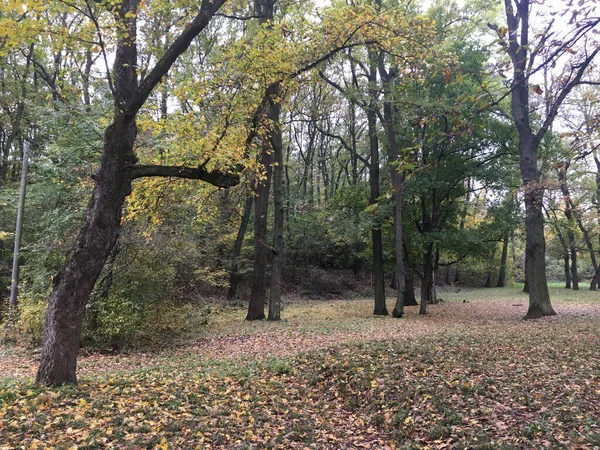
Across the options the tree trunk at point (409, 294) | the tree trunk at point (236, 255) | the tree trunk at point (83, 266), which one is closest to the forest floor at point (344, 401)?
the tree trunk at point (83, 266)

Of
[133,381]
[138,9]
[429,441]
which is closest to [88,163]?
[138,9]

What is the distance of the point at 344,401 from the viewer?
5609 millimetres

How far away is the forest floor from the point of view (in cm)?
404

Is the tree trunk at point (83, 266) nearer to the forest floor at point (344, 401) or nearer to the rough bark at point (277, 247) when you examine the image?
the forest floor at point (344, 401)

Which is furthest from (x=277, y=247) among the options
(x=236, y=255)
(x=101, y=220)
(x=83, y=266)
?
(x=83, y=266)

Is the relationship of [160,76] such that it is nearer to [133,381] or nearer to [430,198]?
[133,381]

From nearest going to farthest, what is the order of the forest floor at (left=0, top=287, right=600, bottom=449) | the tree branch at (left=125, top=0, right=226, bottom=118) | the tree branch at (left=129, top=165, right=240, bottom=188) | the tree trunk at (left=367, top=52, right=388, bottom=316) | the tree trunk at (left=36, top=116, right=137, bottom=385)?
the forest floor at (left=0, top=287, right=600, bottom=449)
the tree trunk at (left=36, top=116, right=137, bottom=385)
the tree branch at (left=125, top=0, right=226, bottom=118)
the tree branch at (left=129, top=165, right=240, bottom=188)
the tree trunk at (left=367, top=52, right=388, bottom=316)

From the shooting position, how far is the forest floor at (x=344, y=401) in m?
4.04

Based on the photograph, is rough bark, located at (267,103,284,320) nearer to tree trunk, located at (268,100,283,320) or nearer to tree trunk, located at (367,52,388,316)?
tree trunk, located at (268,100,283,320)

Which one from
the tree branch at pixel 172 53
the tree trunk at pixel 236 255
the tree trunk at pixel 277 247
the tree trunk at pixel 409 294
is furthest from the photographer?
the tree trunk at pixel 236 255

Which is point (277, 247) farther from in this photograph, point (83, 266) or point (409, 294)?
point (409, 294)

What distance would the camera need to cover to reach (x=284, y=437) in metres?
4.38

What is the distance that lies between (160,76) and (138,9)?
1.29 meters

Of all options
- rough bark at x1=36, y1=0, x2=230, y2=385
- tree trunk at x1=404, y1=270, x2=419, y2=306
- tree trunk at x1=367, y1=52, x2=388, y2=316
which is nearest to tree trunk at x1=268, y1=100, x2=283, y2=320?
tree trunk at x1=367, y1=52, x2=388, y2=316
